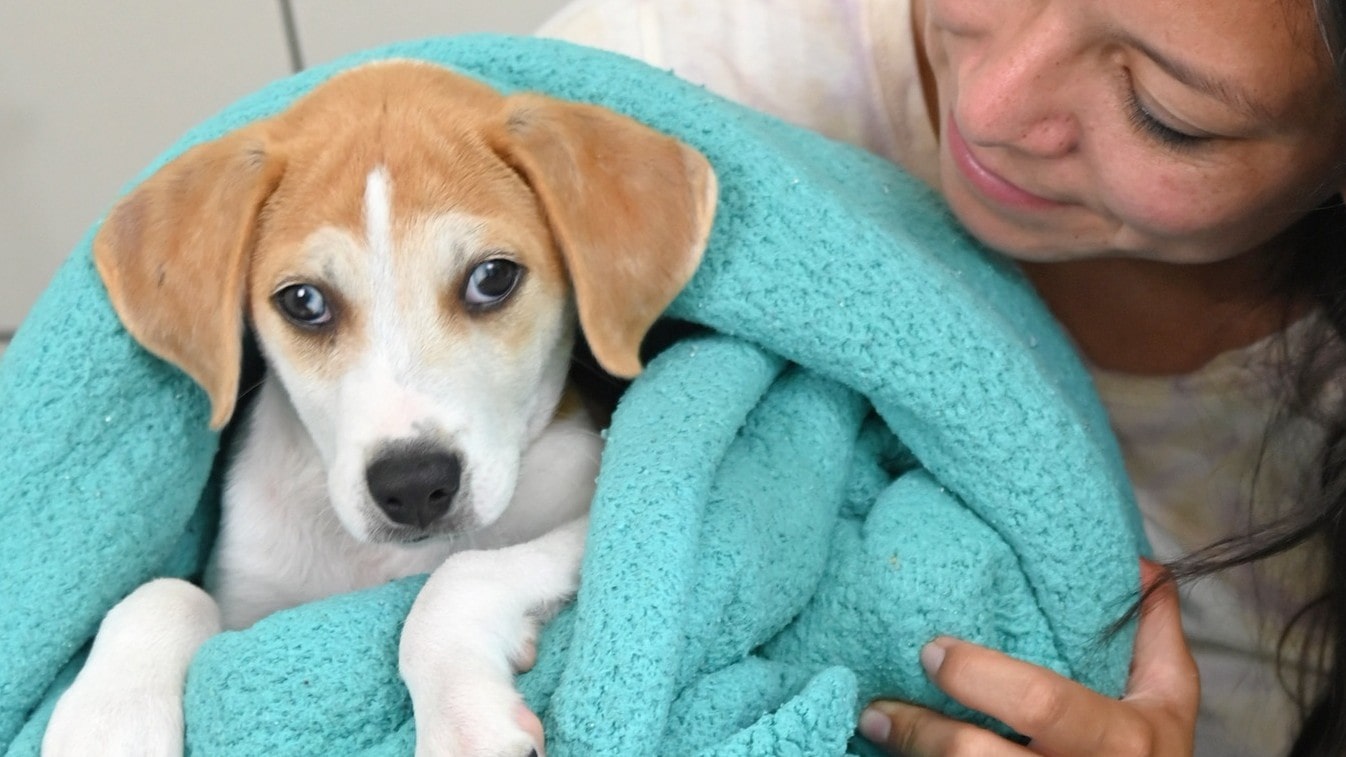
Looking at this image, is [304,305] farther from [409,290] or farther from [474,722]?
[474,722]

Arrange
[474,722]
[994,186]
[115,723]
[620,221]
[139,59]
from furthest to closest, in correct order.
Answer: [139,59] → [994,186] → [620,221] → [115,723] → [474,722]

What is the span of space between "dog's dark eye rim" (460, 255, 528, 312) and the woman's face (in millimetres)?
655

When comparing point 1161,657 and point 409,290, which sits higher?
point 409,290

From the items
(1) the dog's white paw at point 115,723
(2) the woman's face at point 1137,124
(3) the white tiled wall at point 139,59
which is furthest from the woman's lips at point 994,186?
(3) the white tiled wall at point 139,59

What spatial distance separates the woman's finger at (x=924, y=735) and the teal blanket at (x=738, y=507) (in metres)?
0.03

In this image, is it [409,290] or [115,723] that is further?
[409,290]

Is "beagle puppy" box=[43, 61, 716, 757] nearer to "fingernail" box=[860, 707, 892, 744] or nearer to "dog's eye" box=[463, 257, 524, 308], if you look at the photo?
"dog's eye" box=[463, 257, 524, 308]

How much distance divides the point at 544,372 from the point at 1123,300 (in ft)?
3.58

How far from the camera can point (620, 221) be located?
1.56 metres

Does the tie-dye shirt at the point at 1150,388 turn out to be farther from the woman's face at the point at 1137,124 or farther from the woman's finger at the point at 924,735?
the woman's finger at the point at 924,735

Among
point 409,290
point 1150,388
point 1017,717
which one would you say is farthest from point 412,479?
point 1150,388

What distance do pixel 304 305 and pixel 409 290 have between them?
16 cm

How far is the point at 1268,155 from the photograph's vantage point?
1479mm

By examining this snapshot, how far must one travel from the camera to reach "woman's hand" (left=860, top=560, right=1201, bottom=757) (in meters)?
1.40
